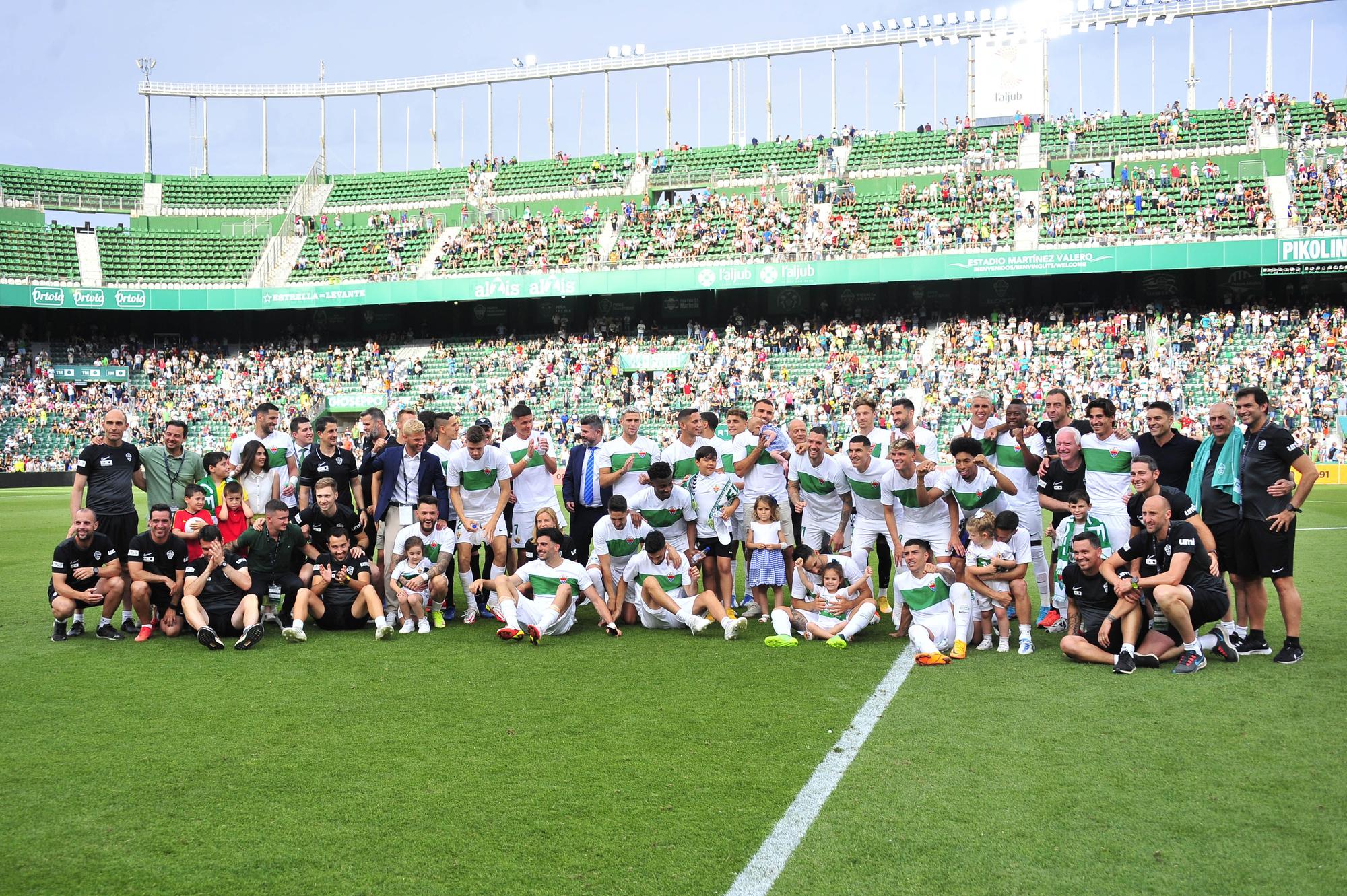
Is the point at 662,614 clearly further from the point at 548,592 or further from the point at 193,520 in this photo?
the point at 193,520

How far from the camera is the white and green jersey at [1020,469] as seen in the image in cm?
991

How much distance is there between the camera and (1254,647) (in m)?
8.11

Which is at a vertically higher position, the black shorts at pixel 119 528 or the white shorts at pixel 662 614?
the black shorts at pixel 119 528

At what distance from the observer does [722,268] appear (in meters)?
39.0

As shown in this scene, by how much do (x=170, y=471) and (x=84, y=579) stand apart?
1.34 m

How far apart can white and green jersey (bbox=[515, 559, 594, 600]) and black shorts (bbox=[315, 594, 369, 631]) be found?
5.04 ft

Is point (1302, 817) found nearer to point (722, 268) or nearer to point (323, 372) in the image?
point (722, 268)

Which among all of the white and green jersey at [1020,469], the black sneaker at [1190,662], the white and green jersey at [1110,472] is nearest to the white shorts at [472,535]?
the white and green jersey at [1020,469]

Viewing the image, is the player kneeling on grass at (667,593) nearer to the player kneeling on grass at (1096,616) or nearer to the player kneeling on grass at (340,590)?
the player kneeling on grass at (340,590)

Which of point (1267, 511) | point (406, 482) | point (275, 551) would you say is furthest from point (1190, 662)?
point (275, 551)

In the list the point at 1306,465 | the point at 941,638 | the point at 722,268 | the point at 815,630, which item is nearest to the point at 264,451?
the point at 815,630

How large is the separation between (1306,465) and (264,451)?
8778mm

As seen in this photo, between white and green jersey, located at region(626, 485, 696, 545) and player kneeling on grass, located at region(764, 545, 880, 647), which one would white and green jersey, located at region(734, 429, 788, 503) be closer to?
white and green jersey, located at region(626, 485, 696, 545)

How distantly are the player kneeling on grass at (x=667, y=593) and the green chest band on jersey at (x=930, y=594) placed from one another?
58.3 inches
